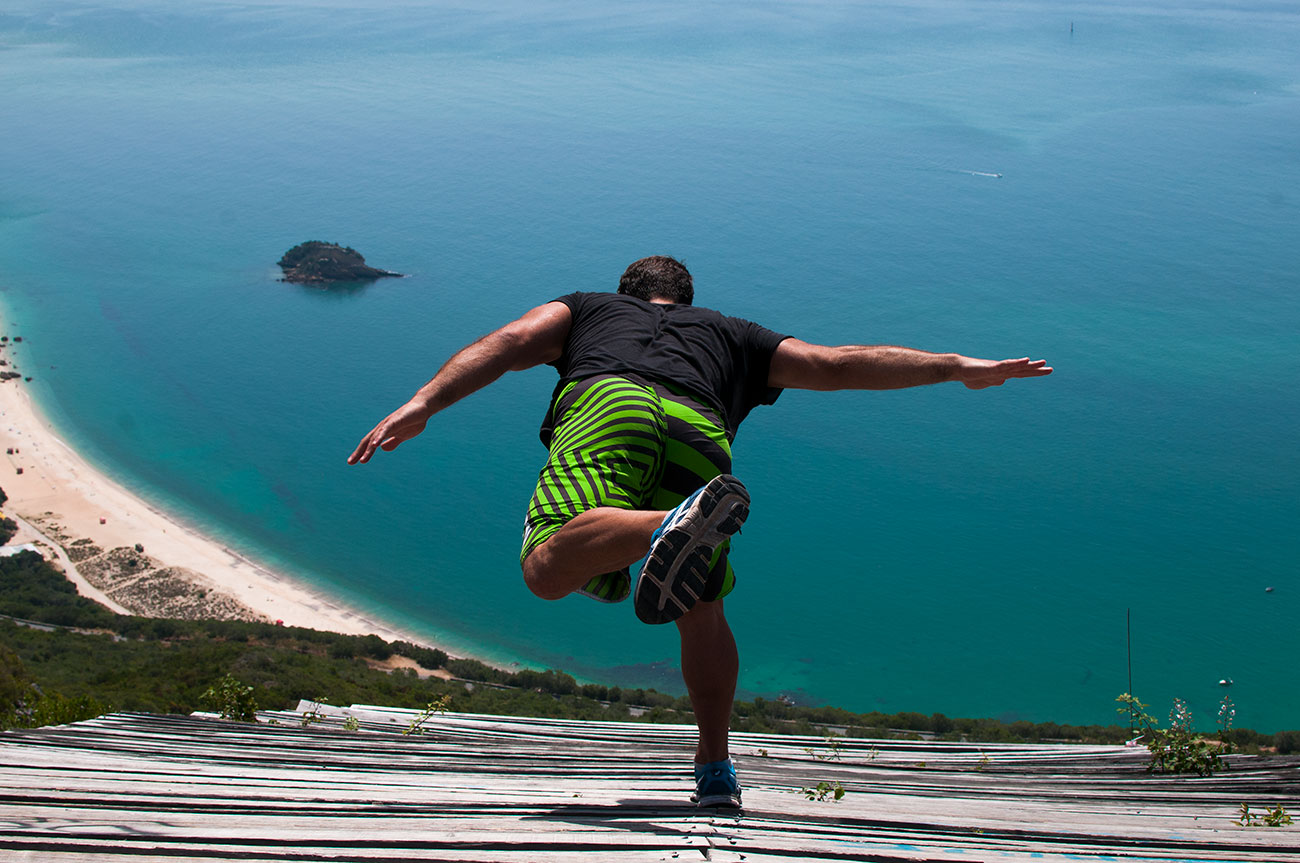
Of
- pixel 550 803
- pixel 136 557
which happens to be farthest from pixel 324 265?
pixel 550 803

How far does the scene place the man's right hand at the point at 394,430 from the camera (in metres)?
3.22

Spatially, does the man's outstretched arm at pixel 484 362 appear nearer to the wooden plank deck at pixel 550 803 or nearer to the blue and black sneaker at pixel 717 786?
the wooden plank deck at pixel 550 803

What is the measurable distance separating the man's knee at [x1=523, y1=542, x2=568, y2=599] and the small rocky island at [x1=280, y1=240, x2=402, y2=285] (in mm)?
77277

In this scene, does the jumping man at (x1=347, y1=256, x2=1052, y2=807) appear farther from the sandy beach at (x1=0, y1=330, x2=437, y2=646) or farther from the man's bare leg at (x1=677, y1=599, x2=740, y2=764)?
the sandy beach at (x1=0, y1=330, x2=437, y2=646)

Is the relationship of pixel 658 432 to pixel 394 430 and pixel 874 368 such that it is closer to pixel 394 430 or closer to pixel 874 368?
pixel 394 430

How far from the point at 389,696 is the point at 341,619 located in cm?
1829

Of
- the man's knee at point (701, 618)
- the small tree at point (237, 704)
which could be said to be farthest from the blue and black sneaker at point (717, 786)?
the small tree at point (237, 704)

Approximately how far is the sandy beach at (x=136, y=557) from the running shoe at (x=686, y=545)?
39526 mm

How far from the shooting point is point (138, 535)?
4441cm

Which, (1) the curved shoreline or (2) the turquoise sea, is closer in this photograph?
(1) the curved shoreline

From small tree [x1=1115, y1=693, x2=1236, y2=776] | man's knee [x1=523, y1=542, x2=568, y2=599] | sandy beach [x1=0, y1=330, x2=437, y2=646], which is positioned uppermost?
man's knee [x1=523, y1=542, x2=568, y2=599]

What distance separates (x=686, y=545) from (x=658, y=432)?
59 centimetres

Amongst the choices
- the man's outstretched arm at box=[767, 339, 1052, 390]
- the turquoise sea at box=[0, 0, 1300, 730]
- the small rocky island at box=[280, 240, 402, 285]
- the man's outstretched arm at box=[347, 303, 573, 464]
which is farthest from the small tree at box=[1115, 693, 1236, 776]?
the small rocky island at box=[280, 240, 402, 285]

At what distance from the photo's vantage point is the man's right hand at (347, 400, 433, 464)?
3.22m
